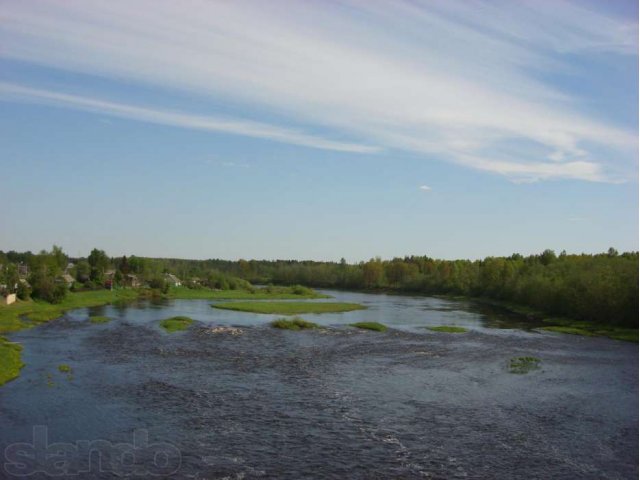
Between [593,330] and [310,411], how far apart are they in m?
57.9

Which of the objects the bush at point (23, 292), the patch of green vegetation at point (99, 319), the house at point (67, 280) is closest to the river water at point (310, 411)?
the patch of green vegetation at point (99, 319)

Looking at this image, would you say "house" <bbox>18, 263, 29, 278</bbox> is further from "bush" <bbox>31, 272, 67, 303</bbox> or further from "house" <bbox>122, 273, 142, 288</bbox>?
"bush" <bbox>31, 272, 67, 303</bbox>

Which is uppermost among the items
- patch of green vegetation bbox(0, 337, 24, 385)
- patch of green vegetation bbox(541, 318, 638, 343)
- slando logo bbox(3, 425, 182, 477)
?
patch of green vegetation bbox(541, 318, 638, 343)

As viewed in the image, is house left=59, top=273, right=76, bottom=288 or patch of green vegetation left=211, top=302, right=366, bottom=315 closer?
patch of green vegetation left=211, top=302, right=366, bottom=315

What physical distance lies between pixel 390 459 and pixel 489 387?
16.4 metres

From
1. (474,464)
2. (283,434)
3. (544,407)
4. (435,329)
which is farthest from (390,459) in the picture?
(435,329)

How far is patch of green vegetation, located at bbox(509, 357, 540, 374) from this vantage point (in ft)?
147

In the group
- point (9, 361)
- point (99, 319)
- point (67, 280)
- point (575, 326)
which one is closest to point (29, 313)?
point (99, 319)

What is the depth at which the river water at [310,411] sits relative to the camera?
76.8 feet

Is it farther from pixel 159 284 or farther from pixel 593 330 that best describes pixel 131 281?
pixel 593 330

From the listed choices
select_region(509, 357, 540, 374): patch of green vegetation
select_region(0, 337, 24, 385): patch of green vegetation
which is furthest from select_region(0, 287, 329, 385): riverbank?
select_region(509, 357, 540, 374): patch of green vegetation

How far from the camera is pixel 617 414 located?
3253 cm

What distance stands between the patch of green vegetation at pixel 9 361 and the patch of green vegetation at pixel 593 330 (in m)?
63.7

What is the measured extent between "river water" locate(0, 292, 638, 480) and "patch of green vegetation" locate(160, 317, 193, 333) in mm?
7129
